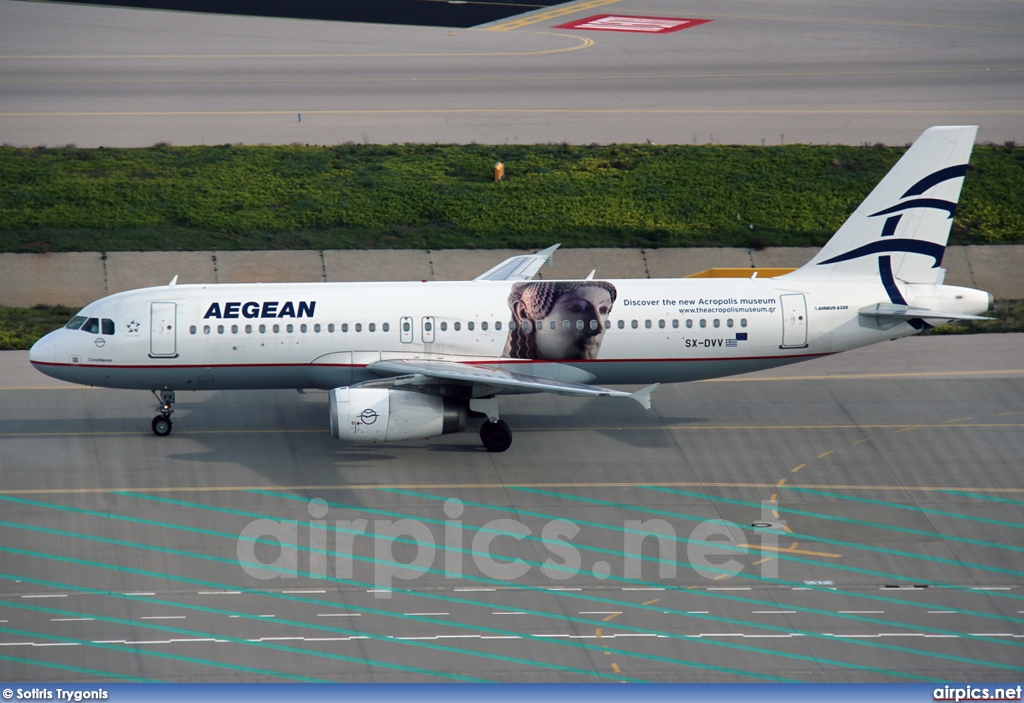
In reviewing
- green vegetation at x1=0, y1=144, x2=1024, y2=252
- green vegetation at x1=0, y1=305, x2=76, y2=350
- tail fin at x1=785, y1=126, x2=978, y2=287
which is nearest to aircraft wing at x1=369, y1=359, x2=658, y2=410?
tail fin at x1=785, y1=126, x2=978, y2=287

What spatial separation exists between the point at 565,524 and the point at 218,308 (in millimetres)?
11260

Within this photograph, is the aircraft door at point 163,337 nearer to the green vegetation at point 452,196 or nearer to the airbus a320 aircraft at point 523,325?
the airbus a320 aircraft at point 523,325

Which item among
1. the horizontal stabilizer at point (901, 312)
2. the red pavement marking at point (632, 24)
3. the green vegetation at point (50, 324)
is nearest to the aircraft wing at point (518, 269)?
the horizontal stabilizer at point (901, 312)

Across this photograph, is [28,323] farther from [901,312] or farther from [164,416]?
[901,312]

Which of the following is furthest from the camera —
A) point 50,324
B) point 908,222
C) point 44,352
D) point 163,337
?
point 50,324

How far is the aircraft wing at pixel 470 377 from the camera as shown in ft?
100

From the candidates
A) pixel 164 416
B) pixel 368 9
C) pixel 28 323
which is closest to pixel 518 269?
pixel 164 416

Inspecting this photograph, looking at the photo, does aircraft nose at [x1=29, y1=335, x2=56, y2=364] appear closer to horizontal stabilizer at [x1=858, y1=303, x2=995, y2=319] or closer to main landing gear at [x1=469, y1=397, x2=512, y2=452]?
main landing gear at [x1=469, y1=397, x2=512, y2=452]

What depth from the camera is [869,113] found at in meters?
57.2

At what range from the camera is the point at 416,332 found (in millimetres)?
33000

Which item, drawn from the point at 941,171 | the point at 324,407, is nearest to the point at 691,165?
the point at 941,171

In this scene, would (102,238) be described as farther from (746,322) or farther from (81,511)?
(746,322)

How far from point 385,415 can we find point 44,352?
384 inches

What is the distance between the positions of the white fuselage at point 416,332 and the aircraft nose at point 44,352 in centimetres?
4
